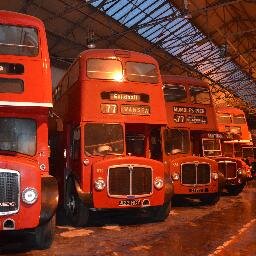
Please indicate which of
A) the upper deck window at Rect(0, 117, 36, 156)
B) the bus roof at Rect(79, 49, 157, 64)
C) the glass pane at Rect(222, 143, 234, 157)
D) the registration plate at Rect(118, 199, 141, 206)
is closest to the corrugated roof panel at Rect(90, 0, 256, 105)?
the glass pane at Rect(222, 143, 234, 157)

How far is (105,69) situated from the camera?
7.71 m

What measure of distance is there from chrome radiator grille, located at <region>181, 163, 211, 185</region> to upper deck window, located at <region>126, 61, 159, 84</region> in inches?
98.5

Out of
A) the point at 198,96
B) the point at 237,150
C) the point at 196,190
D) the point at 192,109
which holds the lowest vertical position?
the point at 196,190

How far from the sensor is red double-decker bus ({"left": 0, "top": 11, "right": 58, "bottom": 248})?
505 cm

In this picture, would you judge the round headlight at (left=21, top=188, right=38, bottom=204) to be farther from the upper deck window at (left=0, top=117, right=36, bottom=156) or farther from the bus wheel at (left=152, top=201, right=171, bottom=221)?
the bus wheel at (left=152, top=201, right=171, bottom=221)

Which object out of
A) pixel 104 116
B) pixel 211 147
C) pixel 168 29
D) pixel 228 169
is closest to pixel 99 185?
pixel 104 116

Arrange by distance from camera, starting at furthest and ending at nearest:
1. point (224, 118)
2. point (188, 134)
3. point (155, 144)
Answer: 1. point (224, 118)
2. point (188, 134)
3. point (155, 144)

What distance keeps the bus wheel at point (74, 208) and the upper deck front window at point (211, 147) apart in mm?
5096

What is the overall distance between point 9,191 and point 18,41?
229 cm

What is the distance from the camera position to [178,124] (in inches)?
386

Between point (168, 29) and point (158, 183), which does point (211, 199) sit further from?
point (168, 29)

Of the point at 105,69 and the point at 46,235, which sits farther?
the point at 105,69

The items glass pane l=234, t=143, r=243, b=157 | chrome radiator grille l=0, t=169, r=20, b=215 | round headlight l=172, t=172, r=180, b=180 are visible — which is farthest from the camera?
glass pane l=234, t=143, r=243, b=157

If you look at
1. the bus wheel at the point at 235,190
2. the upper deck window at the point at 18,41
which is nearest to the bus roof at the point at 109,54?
the upper deck window at the point at 18,41
